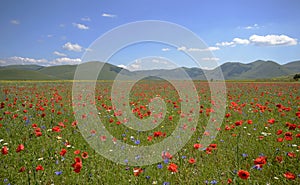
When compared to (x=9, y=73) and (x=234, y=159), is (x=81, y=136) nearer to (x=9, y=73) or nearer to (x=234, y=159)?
(x=234, y=159)

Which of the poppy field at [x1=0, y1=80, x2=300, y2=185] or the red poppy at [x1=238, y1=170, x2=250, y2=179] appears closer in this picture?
the red poppy at [x1=238, y1=170, x2=250, y2=179]

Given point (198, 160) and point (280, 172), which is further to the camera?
point (198, 160)

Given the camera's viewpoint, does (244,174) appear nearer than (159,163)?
Yes

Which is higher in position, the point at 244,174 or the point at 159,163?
the point at 244,174

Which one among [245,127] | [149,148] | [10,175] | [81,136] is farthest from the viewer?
[245,127]

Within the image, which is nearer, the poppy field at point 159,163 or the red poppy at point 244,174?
the red poppy at point 244,174

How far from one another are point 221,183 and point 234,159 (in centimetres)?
84

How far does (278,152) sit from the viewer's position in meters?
3.91

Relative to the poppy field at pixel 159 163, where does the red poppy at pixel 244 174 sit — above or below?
above

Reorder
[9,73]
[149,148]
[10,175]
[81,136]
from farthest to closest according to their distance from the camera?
[9,73]
[81,136]
[149,148]
[10,175]

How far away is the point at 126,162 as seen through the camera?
3.66m

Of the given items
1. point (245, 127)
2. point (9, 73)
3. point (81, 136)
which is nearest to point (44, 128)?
point (81, 136)

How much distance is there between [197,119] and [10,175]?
14.9 feet

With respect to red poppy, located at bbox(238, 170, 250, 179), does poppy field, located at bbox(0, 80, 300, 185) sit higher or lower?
lower
